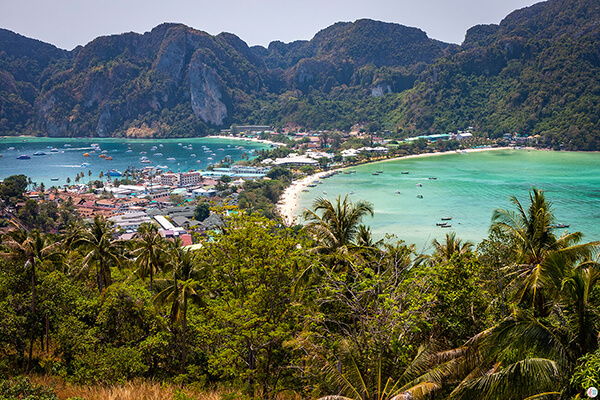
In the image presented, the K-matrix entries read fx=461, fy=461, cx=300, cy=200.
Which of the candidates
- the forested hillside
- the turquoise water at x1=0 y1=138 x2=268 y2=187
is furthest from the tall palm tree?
the forested hillside

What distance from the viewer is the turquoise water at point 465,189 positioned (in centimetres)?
4528

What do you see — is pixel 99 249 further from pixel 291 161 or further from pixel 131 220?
pixel 291 161

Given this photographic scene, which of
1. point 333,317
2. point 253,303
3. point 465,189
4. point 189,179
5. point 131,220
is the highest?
point 253,303

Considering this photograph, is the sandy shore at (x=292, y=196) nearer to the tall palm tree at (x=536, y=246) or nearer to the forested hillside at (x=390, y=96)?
the tall palm tree at (x=536, y=246)

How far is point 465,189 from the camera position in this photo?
63688 millimetres

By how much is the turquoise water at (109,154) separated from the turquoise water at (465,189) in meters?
44.6

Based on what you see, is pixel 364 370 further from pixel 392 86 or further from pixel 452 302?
pixel 392 86

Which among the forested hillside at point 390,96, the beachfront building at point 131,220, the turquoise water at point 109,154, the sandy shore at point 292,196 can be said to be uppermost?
the forested hillside at point 390,96

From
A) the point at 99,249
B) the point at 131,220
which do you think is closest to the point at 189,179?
the point at 131,220

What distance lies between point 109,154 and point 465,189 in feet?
323

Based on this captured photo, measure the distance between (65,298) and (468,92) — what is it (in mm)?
153685

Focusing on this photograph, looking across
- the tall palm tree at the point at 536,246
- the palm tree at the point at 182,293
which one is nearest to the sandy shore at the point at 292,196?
the palm tree at the point at 182,293

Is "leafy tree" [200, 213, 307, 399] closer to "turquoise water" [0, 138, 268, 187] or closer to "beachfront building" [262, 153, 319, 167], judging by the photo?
"beachfront building" [262, 153, 319, 167]

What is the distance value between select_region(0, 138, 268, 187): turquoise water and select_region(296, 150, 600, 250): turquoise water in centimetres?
4456
